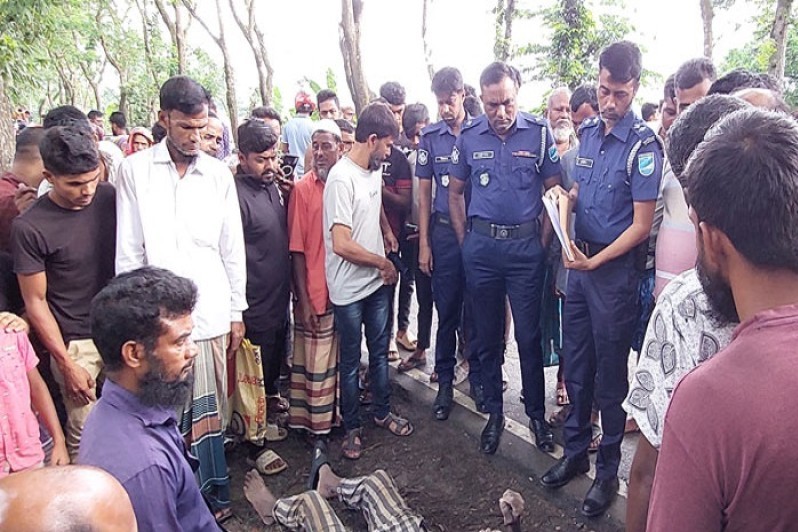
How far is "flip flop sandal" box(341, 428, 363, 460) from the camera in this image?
3611 millimetres

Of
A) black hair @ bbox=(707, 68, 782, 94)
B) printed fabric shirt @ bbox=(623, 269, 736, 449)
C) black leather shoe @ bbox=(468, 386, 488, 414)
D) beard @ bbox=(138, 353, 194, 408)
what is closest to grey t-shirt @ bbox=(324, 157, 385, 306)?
black leather shoe @ bbox=(468, 386, 488, 414)

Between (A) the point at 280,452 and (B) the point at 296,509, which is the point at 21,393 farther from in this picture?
(A) the point at 280,452

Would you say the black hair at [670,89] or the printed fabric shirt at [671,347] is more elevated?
the black hair at [670,89]

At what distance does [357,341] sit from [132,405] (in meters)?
1.90

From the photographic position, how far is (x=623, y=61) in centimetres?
273

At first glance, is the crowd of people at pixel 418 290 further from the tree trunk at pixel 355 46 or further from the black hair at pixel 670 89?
the tree trunk at pixel 355 46

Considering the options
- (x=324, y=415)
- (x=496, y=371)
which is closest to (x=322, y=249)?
(x=324, y=415)

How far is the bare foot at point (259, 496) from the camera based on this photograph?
3.09 m

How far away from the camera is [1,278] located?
261cm

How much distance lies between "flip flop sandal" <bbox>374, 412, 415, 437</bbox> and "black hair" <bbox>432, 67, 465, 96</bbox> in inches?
85.7

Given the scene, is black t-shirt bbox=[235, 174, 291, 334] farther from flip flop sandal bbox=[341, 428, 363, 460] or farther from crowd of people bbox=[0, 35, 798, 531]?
flip flop sandal bbox=[341, 428, 363, 460]

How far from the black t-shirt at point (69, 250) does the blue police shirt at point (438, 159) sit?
1977 mm

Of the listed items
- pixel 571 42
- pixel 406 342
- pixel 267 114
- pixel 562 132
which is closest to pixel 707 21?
pixel 571 42

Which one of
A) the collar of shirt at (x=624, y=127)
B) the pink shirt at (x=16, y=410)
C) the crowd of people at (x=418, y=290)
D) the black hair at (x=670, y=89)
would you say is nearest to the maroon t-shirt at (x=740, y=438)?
the crowd of people at (x=418, y=290)
